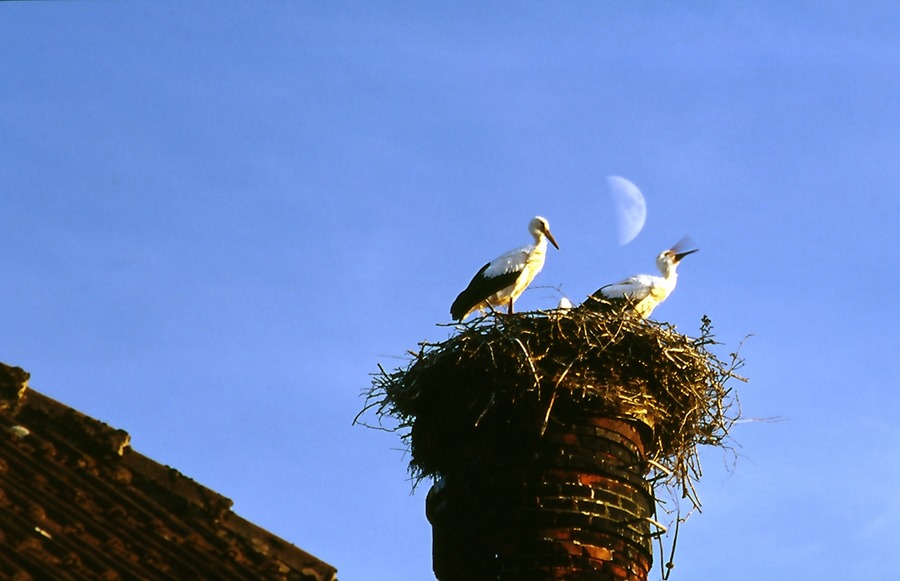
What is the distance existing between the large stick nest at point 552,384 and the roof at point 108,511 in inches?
165

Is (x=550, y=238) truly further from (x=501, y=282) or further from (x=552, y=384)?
(x=552, y=384)

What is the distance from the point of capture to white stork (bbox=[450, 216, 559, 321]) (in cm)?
1361

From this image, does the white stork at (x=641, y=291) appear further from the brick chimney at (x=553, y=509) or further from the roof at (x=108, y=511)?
the roof at (x=108, y=511)

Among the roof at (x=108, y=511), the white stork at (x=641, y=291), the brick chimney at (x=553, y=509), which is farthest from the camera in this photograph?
the white stork at (x=641, y=291)

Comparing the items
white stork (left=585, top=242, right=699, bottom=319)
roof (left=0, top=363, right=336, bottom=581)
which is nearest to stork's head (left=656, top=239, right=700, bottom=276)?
white stork (left=585, top=242, right=699, bottom=319)

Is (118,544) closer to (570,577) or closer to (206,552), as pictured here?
(206,552)

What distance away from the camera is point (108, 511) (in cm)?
478

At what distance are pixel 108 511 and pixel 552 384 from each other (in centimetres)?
492

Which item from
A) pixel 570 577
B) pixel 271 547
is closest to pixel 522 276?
pixel 570 577

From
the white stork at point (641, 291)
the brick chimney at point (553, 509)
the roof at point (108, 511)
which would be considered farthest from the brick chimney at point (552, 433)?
the roof at point (108, 511)

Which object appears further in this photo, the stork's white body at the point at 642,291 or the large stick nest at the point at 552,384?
the stork's white body at the point at 642,291

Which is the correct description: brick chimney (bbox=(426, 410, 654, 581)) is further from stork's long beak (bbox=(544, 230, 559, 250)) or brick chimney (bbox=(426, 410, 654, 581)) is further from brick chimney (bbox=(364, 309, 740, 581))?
stork's long beak (bbox=(544, 230, 559, 250))

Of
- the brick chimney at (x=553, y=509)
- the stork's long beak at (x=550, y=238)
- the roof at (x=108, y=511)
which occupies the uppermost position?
the stork's long beak at (x=550, y=238)

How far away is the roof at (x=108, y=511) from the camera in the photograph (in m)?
4.52
